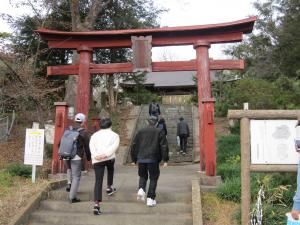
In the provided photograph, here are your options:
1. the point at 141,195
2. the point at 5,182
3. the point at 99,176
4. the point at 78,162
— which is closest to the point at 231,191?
the point at 141,195

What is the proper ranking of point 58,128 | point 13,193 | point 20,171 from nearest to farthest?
1. point 13,193
2. point 20,171
3. point 58,128

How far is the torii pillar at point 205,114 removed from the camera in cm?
906

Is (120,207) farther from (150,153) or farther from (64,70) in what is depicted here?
(64,70)

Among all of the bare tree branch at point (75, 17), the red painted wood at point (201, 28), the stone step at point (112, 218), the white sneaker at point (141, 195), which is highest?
Answer: the bare tree branch at point (75, 17)

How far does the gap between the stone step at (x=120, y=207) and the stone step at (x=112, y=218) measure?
5.4 inches

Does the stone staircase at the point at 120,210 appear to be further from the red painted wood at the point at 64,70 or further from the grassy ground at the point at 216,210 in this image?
the red painted wood at the point at 64,70

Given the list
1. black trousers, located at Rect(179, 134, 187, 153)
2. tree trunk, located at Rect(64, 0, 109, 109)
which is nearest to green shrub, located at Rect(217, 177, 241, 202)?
black trousers, located at Rect(179, 134, 187, 153)

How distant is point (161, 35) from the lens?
39.7ft

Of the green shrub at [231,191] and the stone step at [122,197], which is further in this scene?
the stone step at [122,197]

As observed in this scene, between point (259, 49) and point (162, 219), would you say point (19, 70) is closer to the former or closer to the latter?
point (162, 219)

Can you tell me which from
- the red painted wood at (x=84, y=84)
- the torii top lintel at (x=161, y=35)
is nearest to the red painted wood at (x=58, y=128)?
the red painted wood at (x=84, y=84)

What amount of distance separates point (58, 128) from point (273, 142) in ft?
19.4

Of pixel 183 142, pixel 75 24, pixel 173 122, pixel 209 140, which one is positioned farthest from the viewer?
pixel 173 122

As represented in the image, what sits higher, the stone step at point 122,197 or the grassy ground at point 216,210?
the stone step at point 122,197
